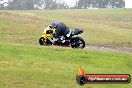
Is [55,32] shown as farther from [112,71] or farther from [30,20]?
[30,20]

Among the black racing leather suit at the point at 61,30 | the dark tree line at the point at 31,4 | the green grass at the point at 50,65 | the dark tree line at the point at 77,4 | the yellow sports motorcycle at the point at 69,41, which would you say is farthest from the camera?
the dark tree line at the point at 77,4

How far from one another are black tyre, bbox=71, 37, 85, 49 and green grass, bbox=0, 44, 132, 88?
1.85m

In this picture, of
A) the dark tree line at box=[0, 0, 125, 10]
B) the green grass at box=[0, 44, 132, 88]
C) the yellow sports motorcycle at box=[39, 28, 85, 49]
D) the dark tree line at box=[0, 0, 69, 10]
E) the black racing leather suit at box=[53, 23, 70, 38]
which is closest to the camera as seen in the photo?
the green grass at box=[0, 44, 132, 88]

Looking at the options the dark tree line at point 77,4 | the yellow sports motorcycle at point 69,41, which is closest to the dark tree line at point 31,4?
the dark tree line at point 77,4

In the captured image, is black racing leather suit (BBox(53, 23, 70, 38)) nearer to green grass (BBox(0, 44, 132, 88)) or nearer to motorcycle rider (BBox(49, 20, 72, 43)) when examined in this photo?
motorcycle rider (BBox(49, 20, 72, 43))

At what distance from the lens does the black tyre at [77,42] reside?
22.7 m

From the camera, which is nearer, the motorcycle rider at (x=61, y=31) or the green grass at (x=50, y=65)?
the green grass at (x=50, y=65)

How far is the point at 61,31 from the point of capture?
22.6 metres

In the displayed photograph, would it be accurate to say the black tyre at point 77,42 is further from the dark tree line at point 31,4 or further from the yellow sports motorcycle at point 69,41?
the dark tree line at point 31,4

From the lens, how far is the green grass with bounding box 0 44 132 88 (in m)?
14.0

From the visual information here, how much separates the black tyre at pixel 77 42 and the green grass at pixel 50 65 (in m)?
1.85

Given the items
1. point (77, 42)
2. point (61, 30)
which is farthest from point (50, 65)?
point (77, 42)

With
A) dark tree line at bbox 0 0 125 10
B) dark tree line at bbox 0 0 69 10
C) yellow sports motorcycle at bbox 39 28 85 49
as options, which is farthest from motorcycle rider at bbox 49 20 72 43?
dark tree line at bbox 0 0 125 10

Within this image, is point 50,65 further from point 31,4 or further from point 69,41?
point 31,4
